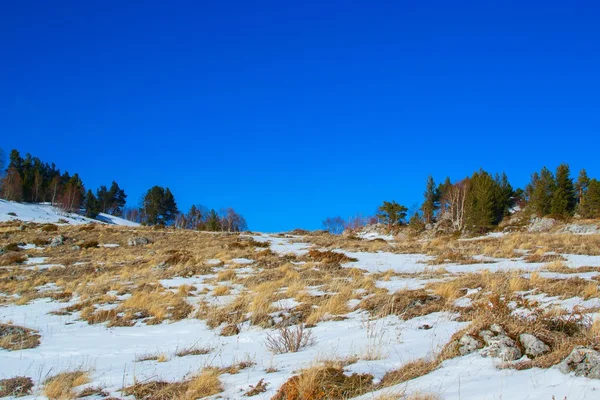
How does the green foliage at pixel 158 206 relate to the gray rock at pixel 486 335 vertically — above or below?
above

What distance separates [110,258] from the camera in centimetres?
2042

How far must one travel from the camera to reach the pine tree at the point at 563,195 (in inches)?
2080

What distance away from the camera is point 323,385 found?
151 inches

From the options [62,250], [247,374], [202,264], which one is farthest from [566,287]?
[62,250]

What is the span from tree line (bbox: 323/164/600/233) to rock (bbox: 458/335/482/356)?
5304 cm

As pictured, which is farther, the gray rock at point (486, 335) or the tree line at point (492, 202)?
the tree line at point (492, 202)

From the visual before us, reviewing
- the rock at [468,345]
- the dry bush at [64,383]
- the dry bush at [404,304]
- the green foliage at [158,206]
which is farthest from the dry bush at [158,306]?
the green foliage at [158,206]

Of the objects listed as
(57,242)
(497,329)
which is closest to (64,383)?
(497,329)

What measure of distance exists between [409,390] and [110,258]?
66.4 ft

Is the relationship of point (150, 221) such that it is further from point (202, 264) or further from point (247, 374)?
point (247, 374)

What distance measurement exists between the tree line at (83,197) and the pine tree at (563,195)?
53.6m

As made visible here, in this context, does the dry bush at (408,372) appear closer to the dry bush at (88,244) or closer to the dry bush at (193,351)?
the dry bush at (193,351)

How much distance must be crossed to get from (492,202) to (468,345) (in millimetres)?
59695

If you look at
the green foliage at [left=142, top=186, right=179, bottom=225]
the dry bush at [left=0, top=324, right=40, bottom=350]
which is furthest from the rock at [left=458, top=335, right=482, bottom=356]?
the green foliage at [left=142, top=186, right=179, bottom=225]
